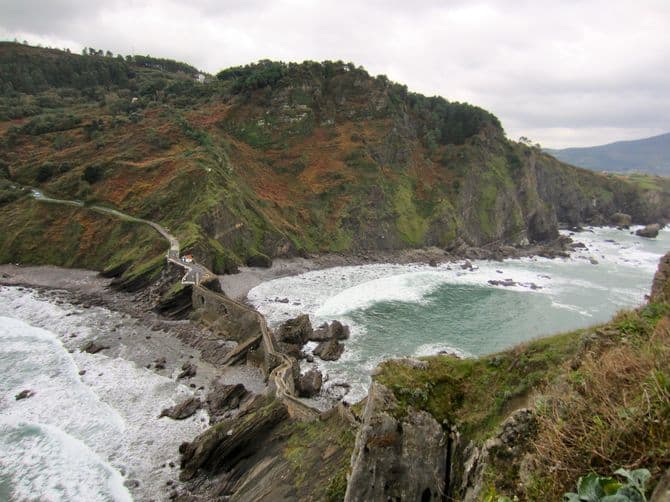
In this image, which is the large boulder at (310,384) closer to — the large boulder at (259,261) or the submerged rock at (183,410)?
Answer: the submerged rock at (183,410)

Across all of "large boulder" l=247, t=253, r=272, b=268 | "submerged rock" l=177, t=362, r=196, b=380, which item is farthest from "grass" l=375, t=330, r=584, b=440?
"large boulder" l=247, t=253, r=272, b=268

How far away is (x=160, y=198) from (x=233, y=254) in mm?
14437

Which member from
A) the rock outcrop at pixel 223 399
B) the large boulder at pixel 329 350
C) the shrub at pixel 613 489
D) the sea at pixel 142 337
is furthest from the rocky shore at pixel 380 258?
the shrub at pixel 613 489

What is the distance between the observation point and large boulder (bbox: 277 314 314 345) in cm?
3888

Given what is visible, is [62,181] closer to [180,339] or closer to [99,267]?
[99,267]

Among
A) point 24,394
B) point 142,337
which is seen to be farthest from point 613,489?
point 142,337

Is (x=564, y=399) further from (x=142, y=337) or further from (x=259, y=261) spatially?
(x=259, y=261)

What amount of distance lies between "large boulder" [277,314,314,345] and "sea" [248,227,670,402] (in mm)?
1369

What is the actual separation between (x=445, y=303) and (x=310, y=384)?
2965 centimetres

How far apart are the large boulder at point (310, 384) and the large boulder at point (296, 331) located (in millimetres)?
7219

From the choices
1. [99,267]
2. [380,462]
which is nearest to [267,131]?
[99,267]

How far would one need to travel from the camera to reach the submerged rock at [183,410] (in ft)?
89.9

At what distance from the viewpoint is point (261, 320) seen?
Answer: 119 ft

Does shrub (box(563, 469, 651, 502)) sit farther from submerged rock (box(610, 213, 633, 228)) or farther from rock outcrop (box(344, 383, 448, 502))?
submerged rock (box(610, 213, 633, 228))
